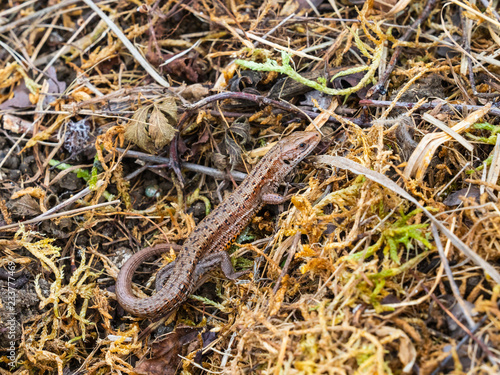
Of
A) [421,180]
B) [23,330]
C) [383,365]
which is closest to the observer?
[383,365]

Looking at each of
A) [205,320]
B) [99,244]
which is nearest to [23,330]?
[99,244]

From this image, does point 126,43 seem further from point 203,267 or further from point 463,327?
point 463,327

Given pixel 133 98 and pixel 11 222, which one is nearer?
pixel 11 222

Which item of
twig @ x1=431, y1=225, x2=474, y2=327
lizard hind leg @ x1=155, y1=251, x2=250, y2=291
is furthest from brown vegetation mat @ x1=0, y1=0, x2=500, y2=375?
lizard hind leg @ x1=155, y1=251, x2=250, y2=291

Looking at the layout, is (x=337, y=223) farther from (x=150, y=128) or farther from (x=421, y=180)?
(x=150, y=128)

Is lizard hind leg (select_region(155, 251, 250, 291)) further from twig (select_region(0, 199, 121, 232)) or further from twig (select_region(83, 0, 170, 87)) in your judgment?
twig (select_region(83, 0, 170, 87))

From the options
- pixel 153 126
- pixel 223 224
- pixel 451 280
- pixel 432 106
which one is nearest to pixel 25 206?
pixel 153 126

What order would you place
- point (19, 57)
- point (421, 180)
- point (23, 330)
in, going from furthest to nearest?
point (19, 57)
point (23, 330)
point (421, 180)
